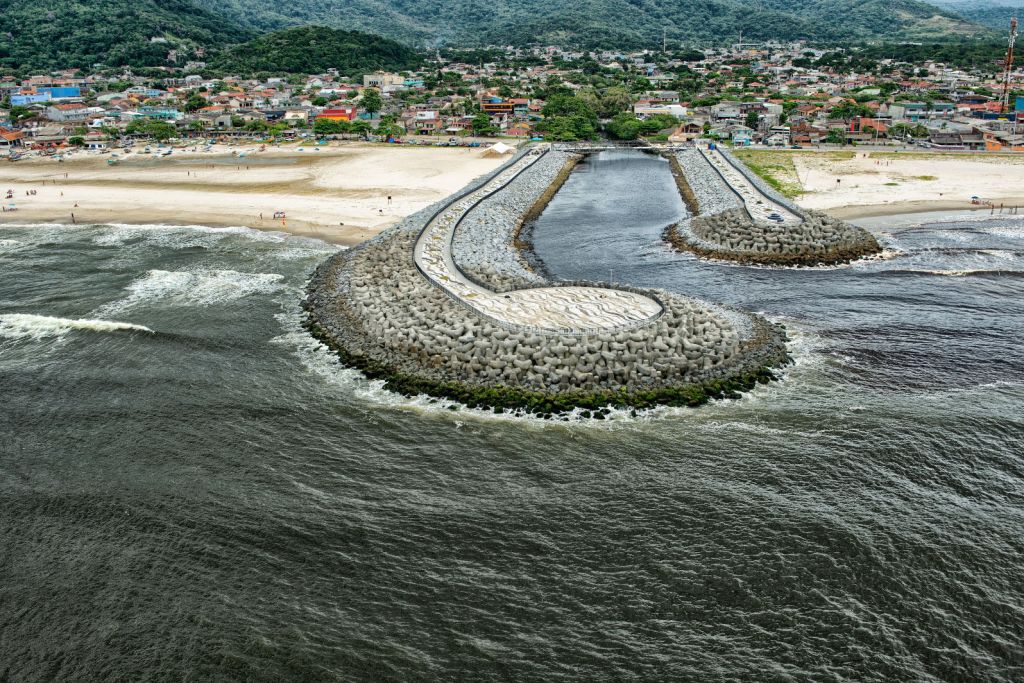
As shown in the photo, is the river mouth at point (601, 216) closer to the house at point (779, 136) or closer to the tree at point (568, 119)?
the house at point (779, 136)

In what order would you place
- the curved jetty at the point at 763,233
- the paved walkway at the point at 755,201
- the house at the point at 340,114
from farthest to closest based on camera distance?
the house at the point at 340,114 < the paved walkway at the point at 755,201 < the curved jetty at the point at 763,233

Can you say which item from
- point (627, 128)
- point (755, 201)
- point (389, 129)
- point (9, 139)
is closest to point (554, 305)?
point (755, 201)

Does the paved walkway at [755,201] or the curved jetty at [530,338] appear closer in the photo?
the curved jetty at [530,338]

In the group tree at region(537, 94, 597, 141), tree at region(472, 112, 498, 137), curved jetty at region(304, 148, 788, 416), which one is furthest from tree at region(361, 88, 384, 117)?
curved jetty at region(304, 148, 788, 416)

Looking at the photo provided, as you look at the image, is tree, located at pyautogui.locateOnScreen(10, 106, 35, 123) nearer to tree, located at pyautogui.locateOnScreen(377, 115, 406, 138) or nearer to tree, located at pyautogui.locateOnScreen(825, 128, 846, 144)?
tree, located at pyautogui.locateOnScreen(377, 115, 406, 138)

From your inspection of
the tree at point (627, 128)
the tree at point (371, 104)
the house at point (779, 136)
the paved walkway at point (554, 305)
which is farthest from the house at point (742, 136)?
the paved walkway at point (554, 305)

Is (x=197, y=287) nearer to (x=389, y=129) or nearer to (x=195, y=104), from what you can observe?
(x=389, y=129)
